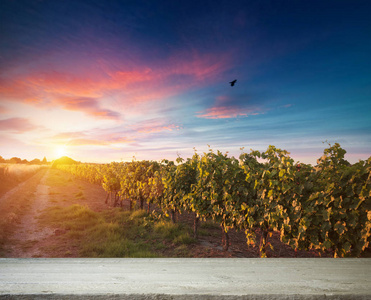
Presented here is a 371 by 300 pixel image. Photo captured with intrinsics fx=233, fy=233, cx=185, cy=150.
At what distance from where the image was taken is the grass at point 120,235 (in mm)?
6766

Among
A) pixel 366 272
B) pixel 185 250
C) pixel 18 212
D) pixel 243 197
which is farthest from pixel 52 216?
pixel 366 272

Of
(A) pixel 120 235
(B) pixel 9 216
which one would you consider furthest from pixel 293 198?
(B) pixel 9 216

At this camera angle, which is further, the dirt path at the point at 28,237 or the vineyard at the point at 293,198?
the dirt path at the point at 28,237

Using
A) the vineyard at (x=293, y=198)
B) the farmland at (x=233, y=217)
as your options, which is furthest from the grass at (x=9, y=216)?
the vineyard at (x=293, y=198)

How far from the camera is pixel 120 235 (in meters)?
8.23

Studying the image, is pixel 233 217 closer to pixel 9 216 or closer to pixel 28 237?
pixel 28 237

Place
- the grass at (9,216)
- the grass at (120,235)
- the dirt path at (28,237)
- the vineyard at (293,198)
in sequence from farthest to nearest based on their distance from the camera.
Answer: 1. the grass at (9,216)
2. the dirt path at (28,237)
3. the grass at (120,235)
4. the vineyard at (293,198)

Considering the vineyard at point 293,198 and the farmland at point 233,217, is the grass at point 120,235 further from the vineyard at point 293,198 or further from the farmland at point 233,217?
the vineyard at point 293,198

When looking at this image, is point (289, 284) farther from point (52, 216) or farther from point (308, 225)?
point (52, 216)

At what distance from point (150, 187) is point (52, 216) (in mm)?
4932

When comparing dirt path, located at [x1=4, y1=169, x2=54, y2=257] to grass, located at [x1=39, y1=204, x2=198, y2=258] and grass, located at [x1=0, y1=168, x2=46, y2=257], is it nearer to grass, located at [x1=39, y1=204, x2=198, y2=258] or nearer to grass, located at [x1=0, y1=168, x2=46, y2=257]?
grass, located at [x1=0, y1=168, x2=46, y2=257]

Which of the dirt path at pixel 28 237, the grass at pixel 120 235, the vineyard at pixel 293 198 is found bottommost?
the dirt path at pixel 28 237

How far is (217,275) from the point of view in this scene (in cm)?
158

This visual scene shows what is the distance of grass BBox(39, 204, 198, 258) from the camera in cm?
677
